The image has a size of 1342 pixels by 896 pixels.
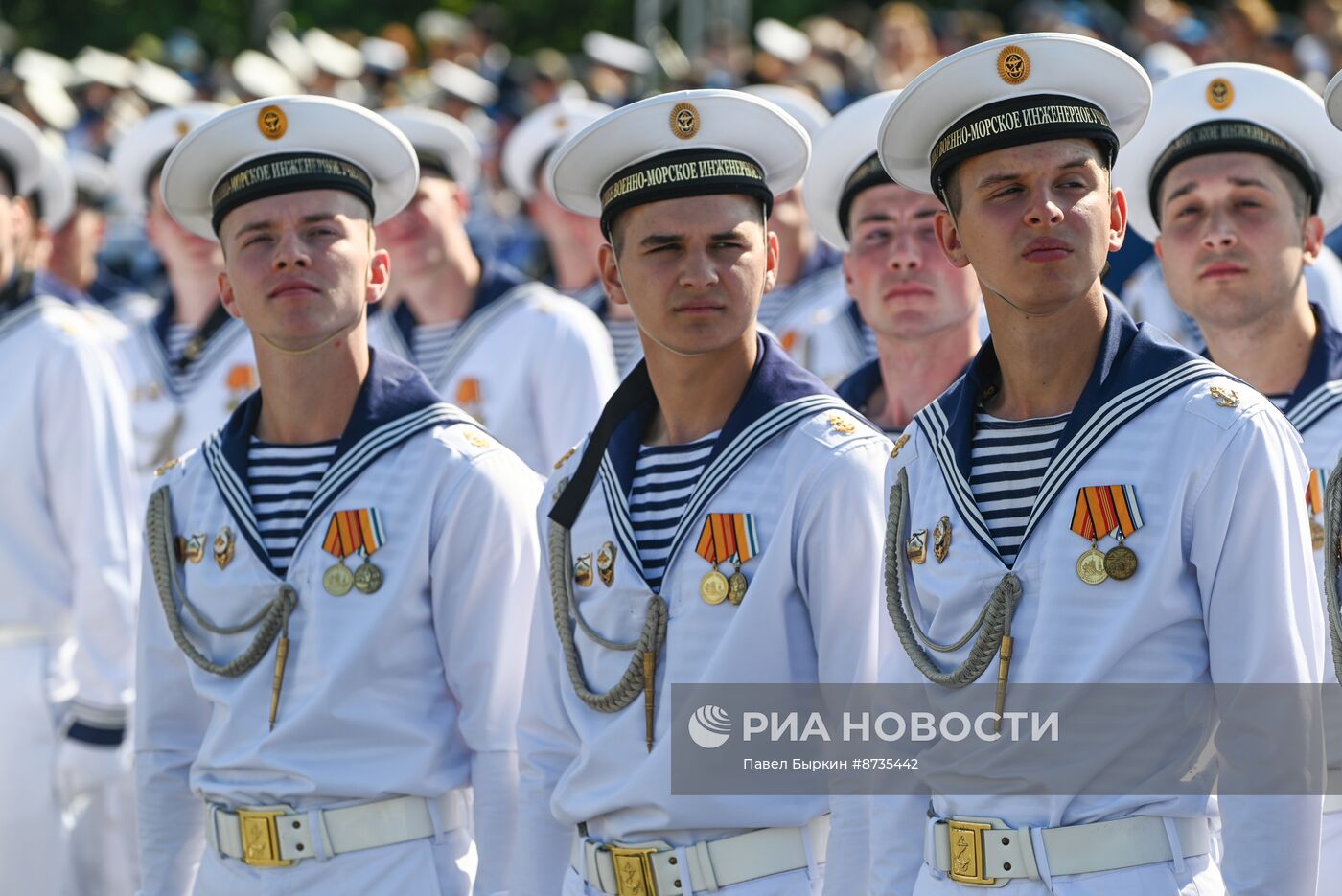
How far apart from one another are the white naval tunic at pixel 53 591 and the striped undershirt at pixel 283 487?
165 centimetres

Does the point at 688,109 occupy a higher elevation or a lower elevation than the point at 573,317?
lower

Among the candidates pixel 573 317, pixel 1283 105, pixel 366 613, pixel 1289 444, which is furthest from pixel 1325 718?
pixel 573 317

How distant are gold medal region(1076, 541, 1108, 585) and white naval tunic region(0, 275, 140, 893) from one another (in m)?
3.60

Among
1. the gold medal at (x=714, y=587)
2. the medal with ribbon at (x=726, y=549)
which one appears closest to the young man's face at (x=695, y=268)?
the medal with ribbon at (x=726, y=549)

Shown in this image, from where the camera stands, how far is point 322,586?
4.37 meters

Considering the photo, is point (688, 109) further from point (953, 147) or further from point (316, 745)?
point (316, 745)

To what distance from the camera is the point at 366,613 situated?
14.2 feet

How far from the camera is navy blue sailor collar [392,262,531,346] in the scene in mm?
7543

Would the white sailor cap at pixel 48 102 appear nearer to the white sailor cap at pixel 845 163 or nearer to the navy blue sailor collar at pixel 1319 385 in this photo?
the white sailor cap at pixel 845 163

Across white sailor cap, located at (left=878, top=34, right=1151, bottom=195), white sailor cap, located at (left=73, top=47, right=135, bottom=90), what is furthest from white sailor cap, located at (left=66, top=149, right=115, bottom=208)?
white sailor cap, located at (left=878, top=34, right=1151, bottom=195)

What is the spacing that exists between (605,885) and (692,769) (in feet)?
1.00

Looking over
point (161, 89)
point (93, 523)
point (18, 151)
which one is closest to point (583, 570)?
point (93, 523)

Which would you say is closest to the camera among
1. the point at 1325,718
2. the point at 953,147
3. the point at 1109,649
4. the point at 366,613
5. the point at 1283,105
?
the point at 1109,649

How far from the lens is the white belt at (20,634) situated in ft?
20.0
